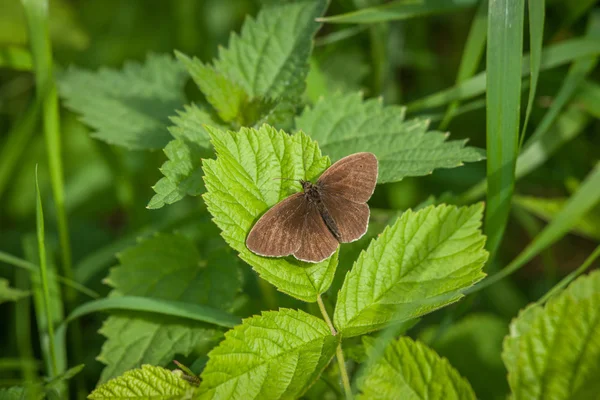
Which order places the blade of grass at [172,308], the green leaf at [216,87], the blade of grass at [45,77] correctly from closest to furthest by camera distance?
the blade of grass at [172,308], the green leaf at [216,87], the blade of grass at [45,77]

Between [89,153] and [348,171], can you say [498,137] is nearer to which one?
[348,171]

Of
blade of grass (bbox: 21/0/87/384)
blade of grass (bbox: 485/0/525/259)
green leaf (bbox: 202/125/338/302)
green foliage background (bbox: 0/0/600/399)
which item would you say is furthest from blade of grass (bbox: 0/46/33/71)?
blade of grass (bbox: 485/0/525/259)

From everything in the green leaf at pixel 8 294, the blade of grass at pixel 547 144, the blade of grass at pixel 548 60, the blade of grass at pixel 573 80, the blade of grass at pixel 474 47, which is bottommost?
the blade of grass at pixel 547 144

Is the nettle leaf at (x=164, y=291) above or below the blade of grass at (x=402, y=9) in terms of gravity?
below

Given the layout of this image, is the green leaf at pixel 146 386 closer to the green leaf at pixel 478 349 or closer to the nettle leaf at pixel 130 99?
the nettle leaf at pixel 130 99

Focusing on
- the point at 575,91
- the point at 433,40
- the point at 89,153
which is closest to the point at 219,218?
the point at 575,91

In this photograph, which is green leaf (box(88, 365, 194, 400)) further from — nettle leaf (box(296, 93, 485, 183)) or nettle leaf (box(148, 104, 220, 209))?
nettle leaf (box(296, 93, 485, 183))

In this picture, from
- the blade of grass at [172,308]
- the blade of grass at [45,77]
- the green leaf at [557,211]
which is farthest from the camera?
the green leaf at [557,211]

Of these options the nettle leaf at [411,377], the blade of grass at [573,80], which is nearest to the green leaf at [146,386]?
the nettle leaf at [411,377]
